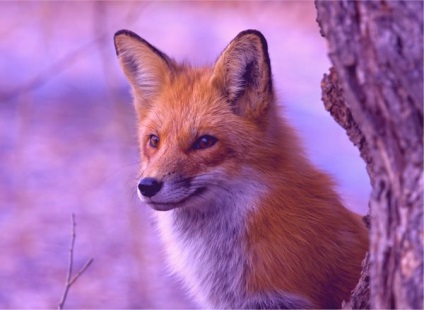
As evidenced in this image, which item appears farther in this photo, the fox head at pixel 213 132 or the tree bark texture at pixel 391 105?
the fox head at pixel 213 132

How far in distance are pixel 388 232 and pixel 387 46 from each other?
697 mm

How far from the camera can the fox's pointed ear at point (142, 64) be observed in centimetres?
513

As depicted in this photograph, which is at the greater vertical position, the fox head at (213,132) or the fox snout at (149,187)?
the fox head at (213,132)

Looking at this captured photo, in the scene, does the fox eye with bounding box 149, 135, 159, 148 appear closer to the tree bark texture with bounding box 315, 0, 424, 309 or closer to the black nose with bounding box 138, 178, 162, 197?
the black nose with bounding box 138, 178, 162, 197

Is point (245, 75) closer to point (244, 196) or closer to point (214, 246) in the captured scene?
point (244, 196)

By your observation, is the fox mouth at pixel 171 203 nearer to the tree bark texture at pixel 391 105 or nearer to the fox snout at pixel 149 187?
the fox snout at pixel 149 187

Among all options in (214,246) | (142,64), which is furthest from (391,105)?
(142,64)

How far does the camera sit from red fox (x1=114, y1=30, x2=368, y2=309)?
14.6 ft

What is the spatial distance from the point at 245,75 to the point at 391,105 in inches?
73.2

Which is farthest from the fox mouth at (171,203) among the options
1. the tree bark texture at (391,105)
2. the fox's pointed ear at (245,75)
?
the tree bark texture at (391,105)

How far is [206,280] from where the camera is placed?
15.8ft

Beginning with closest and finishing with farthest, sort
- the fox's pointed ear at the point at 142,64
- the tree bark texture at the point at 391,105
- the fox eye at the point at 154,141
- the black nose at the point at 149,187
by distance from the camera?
1. the tree bark texture at the point at 391,105
2. the black nose at the point at 149,187
3. the fox eye at the point at 154,141
4. the fox's pointed ear at the point at 142,64

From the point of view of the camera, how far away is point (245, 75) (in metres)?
4.70

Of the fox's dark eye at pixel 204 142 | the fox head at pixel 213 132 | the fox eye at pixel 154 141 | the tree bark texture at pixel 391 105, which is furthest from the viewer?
the fox eye at pixel 154 141
